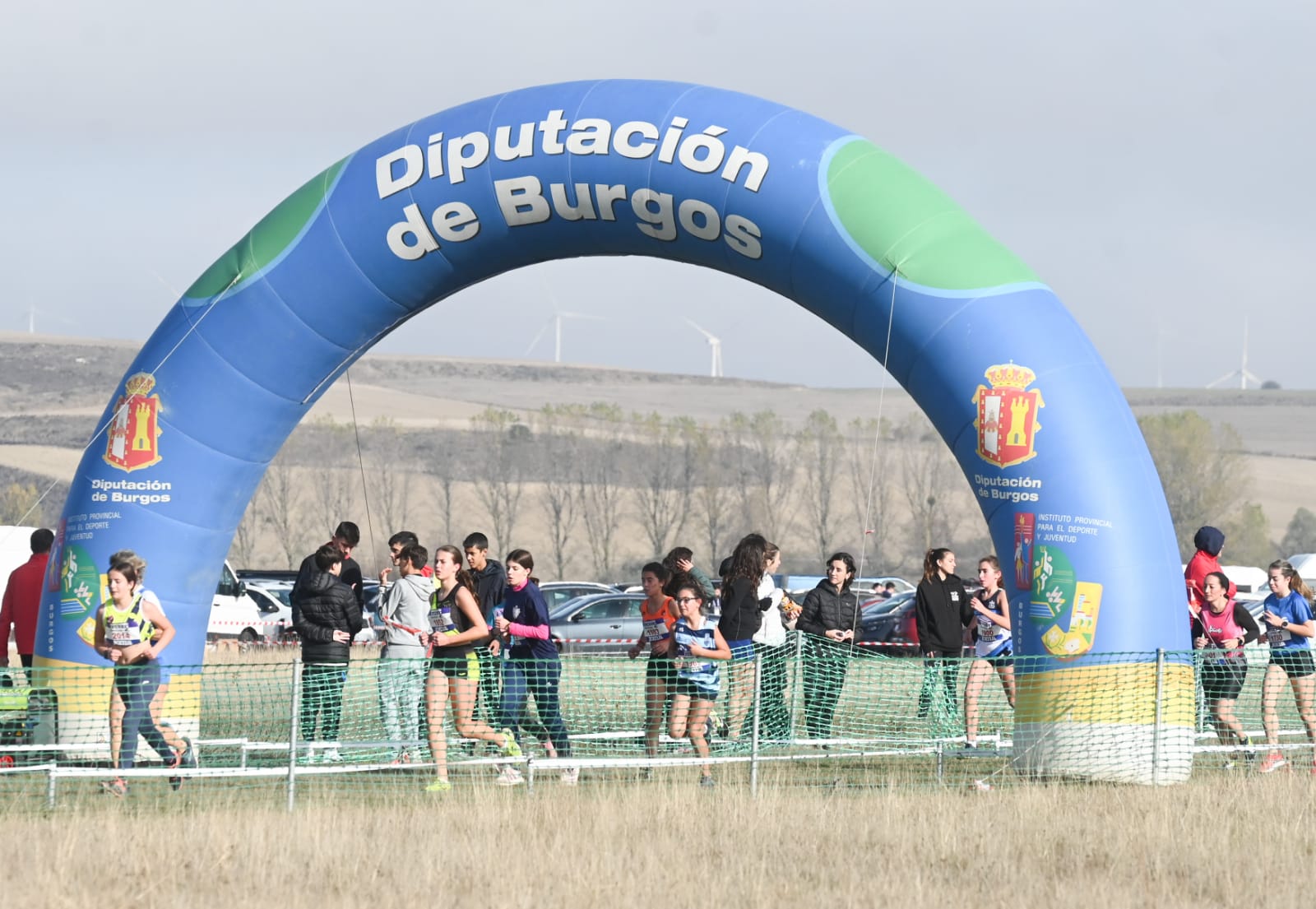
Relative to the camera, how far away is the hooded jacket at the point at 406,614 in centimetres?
1112

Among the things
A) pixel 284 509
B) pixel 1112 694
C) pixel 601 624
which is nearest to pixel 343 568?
pixel 1112 694

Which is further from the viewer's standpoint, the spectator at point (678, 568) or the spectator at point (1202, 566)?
the spectator at point (1202, 566)

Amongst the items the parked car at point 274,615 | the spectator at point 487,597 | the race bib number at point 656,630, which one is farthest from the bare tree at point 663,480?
the race bib number at point 656,630

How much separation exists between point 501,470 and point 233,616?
191ft

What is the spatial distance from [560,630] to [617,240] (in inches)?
648

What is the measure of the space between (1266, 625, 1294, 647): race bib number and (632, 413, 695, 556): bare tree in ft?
193

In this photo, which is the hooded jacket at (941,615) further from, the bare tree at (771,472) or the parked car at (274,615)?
the bare tree at (771,472)

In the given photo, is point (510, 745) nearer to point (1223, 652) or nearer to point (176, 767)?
point (176, 767)

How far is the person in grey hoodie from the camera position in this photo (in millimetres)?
11109

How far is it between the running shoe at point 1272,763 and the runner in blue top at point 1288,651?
0.01 m

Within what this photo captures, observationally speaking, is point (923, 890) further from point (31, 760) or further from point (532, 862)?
point (31, 760)

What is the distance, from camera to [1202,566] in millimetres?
12305

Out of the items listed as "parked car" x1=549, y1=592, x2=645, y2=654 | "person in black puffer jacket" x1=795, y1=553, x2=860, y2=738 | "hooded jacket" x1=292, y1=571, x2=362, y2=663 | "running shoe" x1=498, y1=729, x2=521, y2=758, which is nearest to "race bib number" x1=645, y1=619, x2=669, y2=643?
"running shoe" x1=498, y1=729, x2=521, y2=758

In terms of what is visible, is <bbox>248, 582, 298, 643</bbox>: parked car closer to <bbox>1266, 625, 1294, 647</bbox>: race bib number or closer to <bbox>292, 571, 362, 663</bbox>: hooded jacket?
<bbox>292, 571, 362, 663</bbox>: hooded jacket
